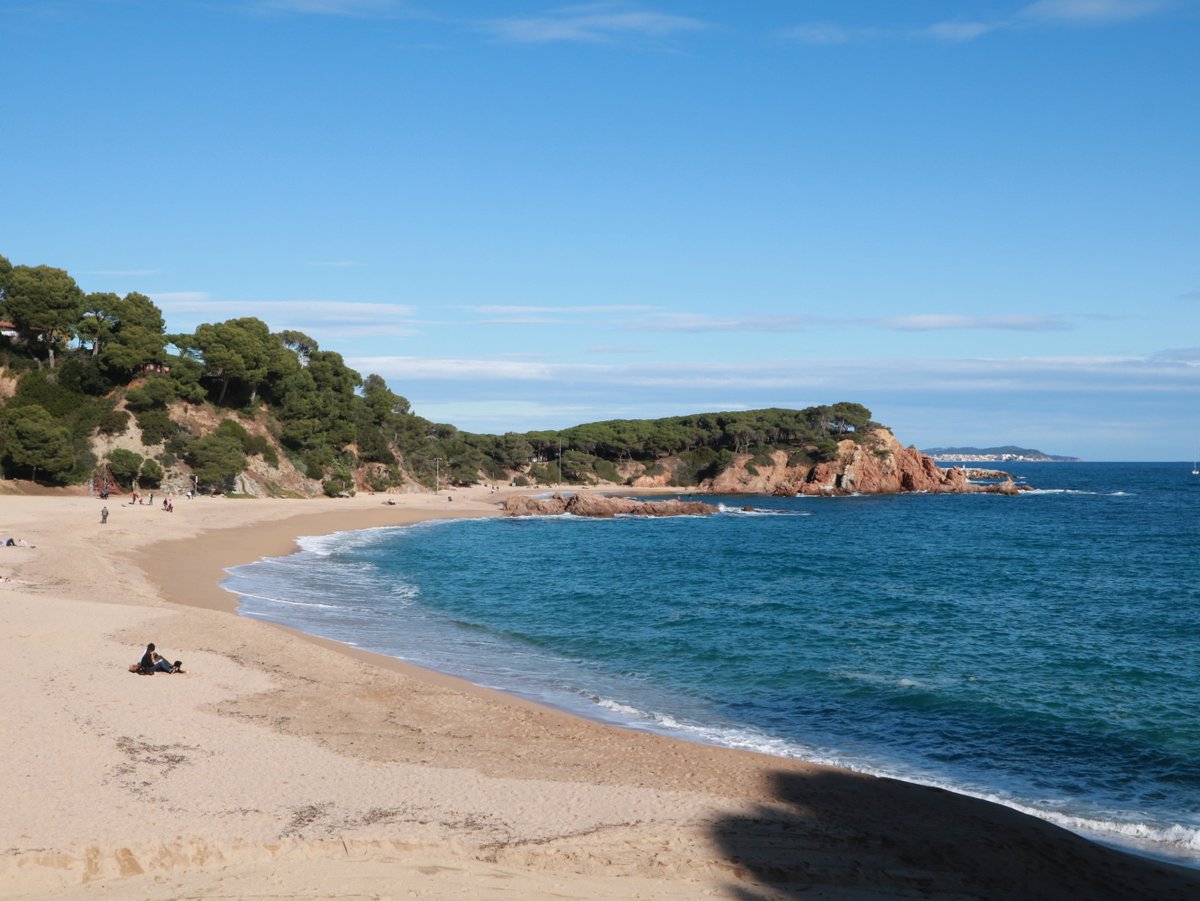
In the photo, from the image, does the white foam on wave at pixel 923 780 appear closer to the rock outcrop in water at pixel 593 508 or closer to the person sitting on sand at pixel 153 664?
the person sitting on sand at pixel 153 664

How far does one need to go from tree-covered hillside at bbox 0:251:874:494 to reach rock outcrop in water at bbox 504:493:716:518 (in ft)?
61.7

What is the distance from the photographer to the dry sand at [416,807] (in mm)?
9625

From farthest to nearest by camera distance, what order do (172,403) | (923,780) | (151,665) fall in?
(172,403) < (151,665) < (923,780)

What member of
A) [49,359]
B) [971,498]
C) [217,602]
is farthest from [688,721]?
[971,498]

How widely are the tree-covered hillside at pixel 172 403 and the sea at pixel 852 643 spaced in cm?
2272

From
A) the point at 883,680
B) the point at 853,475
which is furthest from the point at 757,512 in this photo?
the point at 883,680

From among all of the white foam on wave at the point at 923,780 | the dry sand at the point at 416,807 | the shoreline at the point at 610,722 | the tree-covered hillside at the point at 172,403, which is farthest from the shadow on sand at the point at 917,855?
the tree-covered hillside at the point at 172,403

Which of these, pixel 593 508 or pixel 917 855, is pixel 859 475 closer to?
pixel 593 508

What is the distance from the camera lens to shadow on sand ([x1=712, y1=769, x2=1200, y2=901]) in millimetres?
10141

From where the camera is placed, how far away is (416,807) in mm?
11570

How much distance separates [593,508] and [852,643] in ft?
194

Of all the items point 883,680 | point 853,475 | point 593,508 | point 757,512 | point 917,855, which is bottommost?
point 883,680

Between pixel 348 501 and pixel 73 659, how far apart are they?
68609 millimetres

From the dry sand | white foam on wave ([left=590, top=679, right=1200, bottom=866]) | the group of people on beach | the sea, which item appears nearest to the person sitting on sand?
the group of people on beach
